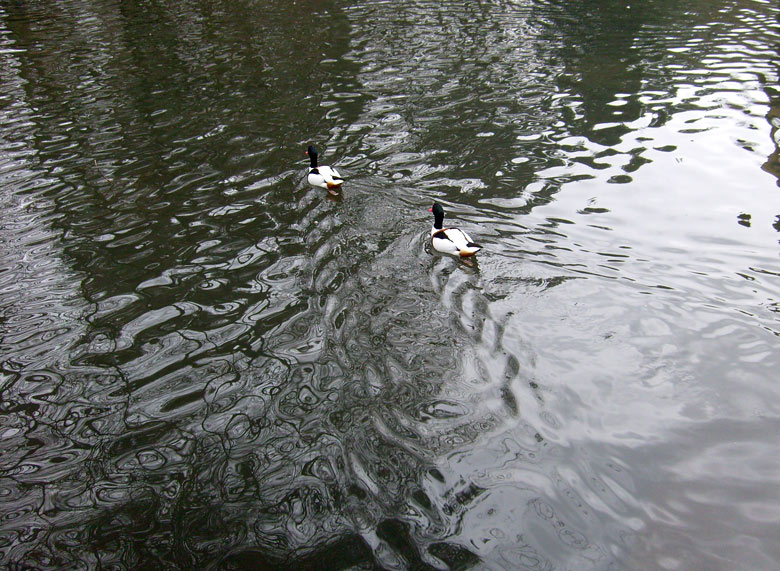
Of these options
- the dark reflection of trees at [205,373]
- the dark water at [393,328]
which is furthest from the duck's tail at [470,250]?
the dark reflection of trees at [205,373]

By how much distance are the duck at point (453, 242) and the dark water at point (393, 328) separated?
0.25 m

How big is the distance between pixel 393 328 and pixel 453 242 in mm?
1698

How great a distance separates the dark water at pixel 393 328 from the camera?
14.9 ft

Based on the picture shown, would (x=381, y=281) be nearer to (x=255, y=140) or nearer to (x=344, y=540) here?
(x=344, y=540)

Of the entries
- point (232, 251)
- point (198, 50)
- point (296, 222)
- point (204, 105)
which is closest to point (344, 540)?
point (232, 251)

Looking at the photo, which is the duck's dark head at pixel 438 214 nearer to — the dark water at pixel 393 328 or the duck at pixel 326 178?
the dark water at pixel 393 328

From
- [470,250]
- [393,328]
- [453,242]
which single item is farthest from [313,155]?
[393,328]

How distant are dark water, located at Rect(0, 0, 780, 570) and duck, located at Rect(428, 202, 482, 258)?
252 millimetres

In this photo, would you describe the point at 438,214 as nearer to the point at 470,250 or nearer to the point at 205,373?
the point at 470,250

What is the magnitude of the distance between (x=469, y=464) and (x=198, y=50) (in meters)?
15.9

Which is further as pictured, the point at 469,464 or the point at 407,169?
the point at 407,169

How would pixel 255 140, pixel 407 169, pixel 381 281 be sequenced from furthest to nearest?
1. pixel 255 140
2. pixel 407 169
3. pixel 381 281

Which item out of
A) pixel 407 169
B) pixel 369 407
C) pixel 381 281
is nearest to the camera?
pixel 369 407

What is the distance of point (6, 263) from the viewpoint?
26.5 ft
